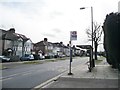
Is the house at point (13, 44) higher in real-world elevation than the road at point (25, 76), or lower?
higher

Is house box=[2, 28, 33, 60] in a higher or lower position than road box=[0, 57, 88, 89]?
higher

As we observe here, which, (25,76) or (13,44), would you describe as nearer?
A: (25,76)

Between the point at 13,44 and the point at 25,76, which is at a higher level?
the point at 13,44

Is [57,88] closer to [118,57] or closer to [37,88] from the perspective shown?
[37,88]

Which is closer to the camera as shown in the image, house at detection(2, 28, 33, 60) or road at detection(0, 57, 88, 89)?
road at detection(0, 57, 88, 89)

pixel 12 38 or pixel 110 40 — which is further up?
pixel 12 38

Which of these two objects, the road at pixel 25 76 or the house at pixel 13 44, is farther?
the house at pixel 13 44

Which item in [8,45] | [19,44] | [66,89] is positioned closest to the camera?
[66,89]

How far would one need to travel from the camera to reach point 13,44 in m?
92.6

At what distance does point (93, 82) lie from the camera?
16.8m

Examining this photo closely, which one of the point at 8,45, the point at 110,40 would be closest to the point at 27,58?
the point at 8,45

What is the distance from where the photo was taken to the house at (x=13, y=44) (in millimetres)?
85306

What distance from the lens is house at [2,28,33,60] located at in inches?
3359

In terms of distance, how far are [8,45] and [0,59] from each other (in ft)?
104
